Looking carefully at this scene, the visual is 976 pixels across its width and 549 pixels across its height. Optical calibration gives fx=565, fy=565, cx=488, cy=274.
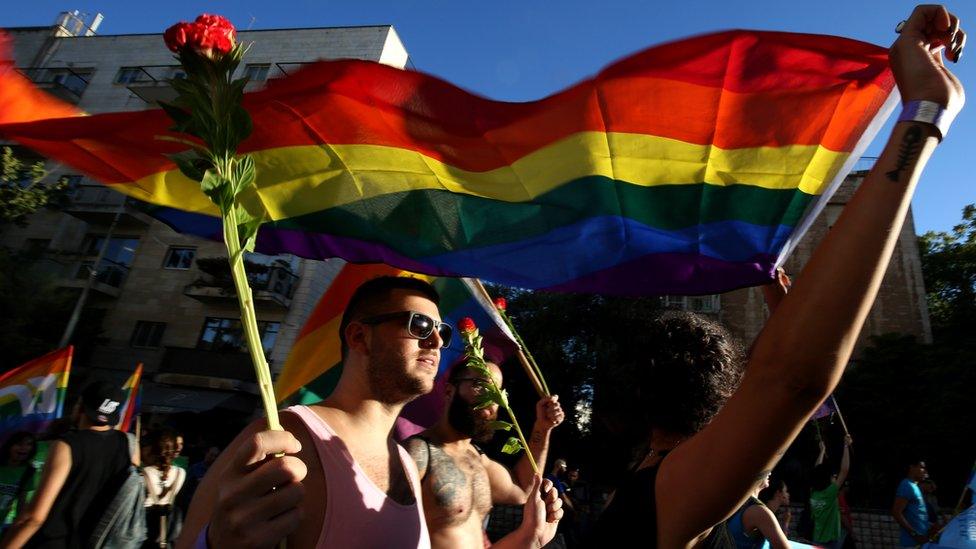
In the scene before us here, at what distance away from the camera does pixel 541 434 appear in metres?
3.82

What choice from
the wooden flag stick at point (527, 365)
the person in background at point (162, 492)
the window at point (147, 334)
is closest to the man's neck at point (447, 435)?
the wooden flag stick at point (527, 365)

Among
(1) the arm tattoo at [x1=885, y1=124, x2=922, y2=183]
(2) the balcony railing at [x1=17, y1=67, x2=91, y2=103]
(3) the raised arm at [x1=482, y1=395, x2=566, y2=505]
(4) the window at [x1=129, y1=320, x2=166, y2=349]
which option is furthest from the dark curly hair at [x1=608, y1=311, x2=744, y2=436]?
(2) the balcony railing at [x1=17, y1=67, x2=91, y2=103]

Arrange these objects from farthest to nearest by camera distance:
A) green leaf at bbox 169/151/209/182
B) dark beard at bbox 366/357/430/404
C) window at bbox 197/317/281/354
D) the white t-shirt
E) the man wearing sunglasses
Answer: window at bbox 197/317/281/354
the white t-shirt
dark beard at bbox 366/357/430/404
green leaf at bbox 169/151/209/182
the man wearing sunglasses

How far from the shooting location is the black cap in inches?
157

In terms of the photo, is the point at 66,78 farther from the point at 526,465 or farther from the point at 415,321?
the point at 415,321

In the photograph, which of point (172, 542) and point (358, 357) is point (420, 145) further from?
point (172, 542)

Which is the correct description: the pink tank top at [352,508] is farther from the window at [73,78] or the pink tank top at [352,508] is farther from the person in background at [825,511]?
the window at [73,78]

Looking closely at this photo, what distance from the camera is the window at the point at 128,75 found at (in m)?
29.0

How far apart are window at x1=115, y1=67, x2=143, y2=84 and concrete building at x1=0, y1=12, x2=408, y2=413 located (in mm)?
73

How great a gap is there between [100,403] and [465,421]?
258cm

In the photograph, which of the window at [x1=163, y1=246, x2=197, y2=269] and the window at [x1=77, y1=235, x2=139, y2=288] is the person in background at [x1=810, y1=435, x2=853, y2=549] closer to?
the window at [x1=163, y1=246, x2=197, y2=269]

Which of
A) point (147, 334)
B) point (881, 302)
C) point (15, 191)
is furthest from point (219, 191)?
point (881, 302)

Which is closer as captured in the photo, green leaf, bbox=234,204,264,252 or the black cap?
green leaf, bbox=234,204,264,252

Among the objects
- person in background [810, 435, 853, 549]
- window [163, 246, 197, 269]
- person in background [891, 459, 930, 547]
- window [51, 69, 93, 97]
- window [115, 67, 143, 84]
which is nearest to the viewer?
person in background [891, 459, 930, 547]
